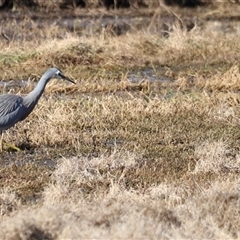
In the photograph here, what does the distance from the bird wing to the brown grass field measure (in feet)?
1.15

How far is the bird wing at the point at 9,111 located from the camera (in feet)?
30.3

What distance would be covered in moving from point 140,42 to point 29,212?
38.5 feet

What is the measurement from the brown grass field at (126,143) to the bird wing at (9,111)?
0.35 metres

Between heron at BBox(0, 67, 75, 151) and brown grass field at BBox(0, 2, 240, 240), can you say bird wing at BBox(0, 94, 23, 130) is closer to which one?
heron at BBox(0, 67, 75, 151)

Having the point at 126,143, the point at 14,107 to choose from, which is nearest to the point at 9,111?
the point at 14,107

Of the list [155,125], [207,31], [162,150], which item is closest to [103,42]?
[207,31]

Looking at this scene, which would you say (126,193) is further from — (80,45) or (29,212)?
(80,45)

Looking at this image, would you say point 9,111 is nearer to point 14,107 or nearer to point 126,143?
point 14,107

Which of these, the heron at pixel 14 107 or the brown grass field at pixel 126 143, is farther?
the heron at pixel 14 107

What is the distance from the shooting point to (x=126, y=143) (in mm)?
9961

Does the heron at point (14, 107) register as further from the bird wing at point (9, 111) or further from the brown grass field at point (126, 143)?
the brown grass field at point (126, 143)

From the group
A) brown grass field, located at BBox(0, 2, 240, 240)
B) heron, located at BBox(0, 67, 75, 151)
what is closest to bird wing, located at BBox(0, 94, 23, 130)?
heron, located at BBox(0, 67, 75, 151)

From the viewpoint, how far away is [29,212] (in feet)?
20.3

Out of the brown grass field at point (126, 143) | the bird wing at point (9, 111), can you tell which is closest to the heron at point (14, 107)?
the bird wing at point (9, 111)
